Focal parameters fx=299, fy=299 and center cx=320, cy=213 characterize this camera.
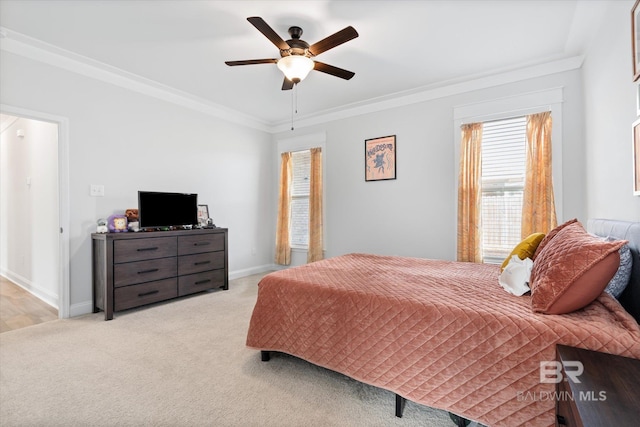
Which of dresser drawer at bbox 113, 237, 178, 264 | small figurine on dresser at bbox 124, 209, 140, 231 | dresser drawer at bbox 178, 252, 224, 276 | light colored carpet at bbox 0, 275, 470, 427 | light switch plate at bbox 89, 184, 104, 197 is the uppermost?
light switch plate at bbox 89, 184, 104, 197

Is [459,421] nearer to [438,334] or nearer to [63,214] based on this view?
[438,334]

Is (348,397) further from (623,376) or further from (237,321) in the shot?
(237,321)

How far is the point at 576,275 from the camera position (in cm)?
129

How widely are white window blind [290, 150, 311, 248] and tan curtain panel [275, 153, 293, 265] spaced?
0.30 ft

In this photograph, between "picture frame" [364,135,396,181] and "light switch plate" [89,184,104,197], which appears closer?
"light switch plate" [89,184,104,197]

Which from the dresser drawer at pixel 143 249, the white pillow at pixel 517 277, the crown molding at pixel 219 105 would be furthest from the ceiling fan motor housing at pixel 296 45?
the dresser drawer at pixel 143 249

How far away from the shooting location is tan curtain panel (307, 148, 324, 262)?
4.81 meters

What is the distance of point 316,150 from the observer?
4.86m

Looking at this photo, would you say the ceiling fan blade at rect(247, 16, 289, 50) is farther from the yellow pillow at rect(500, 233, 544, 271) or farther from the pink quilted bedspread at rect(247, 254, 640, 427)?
the yellow pillow at rect(500, 233, 544, 271)

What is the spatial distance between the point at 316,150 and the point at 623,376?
171 inches

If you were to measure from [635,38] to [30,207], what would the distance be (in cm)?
610

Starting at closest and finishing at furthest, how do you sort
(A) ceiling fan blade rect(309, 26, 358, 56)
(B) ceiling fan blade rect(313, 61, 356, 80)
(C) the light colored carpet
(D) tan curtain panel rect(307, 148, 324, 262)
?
1. (C) the light colored carpet
2. (A) ceiling fan blade rect(309, 26, 358, 56)
3. (B) ceiling fan blade rect(313, 61, 356, 80)
4. (D) tan curtain panel rect(307, 148, 324, 262)

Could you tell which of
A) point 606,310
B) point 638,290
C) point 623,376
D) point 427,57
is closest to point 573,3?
point 427,57

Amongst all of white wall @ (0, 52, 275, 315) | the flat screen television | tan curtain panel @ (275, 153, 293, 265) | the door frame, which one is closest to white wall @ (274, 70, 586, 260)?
tan curtain panel @ (275, 153, 293, 265)
